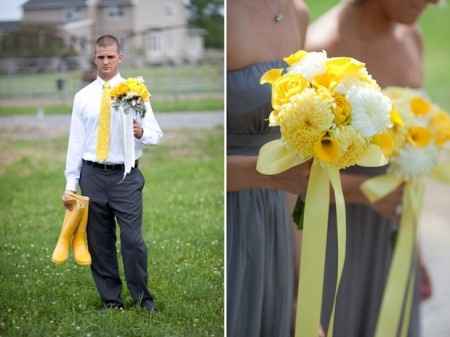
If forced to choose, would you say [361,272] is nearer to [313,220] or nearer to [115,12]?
[313,220]

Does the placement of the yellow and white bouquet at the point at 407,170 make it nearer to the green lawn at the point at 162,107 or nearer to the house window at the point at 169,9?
the green lawn at the point at 162,107

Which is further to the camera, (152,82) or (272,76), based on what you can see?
(152,82)

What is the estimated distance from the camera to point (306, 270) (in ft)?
8.59

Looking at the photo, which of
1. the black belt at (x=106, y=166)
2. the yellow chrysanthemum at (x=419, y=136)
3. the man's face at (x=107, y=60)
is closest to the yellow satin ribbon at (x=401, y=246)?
the yellow chrysanthemum at (x=419, y=136)

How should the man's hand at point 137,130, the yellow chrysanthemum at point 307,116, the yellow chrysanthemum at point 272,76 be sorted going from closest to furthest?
1. the yellow chrysanthemum at point 307,116
2. the yellow chrysanthemum at point 272,76
3. the man's hand at point 137,130

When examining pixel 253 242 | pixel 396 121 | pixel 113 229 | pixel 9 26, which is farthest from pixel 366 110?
pixel 9 26

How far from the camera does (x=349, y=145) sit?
241 centimetres

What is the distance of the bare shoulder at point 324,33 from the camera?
2582mm

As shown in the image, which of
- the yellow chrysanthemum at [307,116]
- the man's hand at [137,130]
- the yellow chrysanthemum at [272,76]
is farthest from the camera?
the man's hand at [137,130]

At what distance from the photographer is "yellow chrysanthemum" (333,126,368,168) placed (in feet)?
7.85

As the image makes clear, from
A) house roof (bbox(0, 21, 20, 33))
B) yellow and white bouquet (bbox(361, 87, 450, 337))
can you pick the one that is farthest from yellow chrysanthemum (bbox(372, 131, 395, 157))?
house roof (bbox(0, 21, 20, 33))

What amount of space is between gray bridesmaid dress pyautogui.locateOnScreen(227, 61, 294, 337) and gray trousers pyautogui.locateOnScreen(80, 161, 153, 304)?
319 millimetres

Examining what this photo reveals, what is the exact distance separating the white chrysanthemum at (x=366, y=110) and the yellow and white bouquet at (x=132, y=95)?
27.5 inches

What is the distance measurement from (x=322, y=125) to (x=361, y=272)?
2.10 ft
